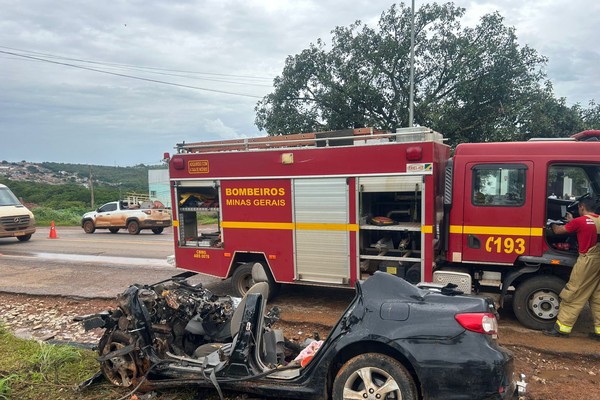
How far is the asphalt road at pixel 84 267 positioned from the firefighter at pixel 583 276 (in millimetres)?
5608

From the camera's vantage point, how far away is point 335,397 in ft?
10.8

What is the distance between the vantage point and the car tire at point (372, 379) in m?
3.08

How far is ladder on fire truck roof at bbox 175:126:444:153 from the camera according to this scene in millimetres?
6270

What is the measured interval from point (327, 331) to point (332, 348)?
2880mm

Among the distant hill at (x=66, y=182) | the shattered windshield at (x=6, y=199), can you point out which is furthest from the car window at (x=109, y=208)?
the distant hill at (x=66, y=182)

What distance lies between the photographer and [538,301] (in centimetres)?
594

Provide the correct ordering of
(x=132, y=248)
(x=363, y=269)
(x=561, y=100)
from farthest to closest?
(x=561, y=100) < (x=132, y=248) < (x=363, y=269)

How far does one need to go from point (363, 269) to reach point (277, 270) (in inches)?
58.1

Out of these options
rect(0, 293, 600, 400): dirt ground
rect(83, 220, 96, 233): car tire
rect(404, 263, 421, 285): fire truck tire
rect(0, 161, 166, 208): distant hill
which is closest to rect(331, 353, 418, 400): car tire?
rect(0, 293, 600, 400): dirt ground

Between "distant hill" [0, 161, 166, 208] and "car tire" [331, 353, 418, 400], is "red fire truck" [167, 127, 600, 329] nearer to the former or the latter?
"car tire" [331, 353, 418, 400]

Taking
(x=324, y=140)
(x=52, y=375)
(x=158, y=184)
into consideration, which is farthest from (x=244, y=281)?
(x=158, y=184)

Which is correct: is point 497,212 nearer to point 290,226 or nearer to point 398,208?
point 398,208

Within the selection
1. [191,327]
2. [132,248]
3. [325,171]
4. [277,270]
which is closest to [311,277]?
[277,270]

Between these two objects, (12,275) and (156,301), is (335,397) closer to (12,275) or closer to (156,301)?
(156,301)
